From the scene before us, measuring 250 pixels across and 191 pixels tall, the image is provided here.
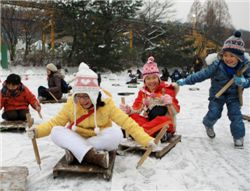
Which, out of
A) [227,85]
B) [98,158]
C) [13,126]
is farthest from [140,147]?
[13,126]

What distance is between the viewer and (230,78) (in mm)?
4977

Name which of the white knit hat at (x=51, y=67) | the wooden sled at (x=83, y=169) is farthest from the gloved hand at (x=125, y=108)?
the white knit hat at (x=51, y=67)

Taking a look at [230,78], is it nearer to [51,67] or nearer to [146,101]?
[146,101]

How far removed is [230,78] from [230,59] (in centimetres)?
27

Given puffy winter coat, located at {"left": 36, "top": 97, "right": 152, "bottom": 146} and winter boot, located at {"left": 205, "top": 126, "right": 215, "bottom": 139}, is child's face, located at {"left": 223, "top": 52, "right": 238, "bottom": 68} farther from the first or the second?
puffy winter coat, located at {"left": 36, "top": 97, "right": 152, "bottom": 146}

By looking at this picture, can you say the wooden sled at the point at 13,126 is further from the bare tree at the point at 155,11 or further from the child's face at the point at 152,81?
the bare tree at the point at 155,11

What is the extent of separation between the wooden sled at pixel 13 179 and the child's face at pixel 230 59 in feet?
9.68

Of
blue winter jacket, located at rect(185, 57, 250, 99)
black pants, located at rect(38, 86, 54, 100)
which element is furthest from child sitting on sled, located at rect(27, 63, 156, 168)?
black pants, located at rect(38, 86, 54, 100)

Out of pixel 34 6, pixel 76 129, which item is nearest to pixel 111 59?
pixel 34 6

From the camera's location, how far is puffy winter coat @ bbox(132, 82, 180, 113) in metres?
4.98

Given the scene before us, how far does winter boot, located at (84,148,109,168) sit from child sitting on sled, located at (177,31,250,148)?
6.48ft

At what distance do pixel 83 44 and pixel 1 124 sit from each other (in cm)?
1695

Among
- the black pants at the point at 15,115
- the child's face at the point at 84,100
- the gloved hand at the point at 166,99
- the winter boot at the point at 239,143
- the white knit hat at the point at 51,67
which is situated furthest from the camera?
the white knit hat at the point at 51,67

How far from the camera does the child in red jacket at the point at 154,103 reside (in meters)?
4.82
